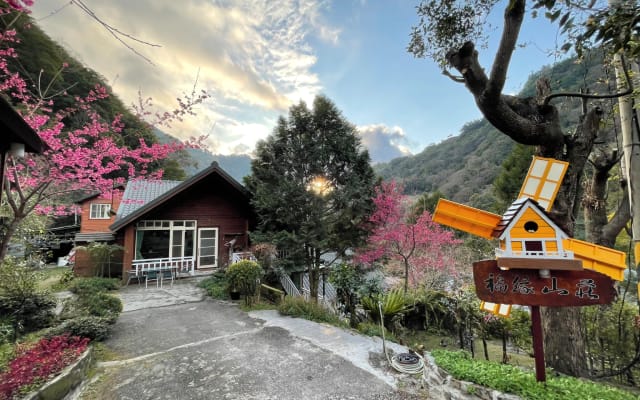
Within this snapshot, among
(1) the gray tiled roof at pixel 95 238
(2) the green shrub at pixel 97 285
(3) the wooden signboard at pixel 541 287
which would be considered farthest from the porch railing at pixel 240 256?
(3) the wooden signboard at pixel 541 287

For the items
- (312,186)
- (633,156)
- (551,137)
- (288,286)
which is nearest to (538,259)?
(633,156)

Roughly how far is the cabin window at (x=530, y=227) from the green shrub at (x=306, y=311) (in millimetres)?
4746

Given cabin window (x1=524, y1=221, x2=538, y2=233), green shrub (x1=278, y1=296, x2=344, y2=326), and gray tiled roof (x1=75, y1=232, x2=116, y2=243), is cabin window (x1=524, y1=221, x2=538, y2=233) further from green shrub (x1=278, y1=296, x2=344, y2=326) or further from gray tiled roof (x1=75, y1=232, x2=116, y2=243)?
gray tiled roof (x1=75, y1=232, x2=116, y2=243)

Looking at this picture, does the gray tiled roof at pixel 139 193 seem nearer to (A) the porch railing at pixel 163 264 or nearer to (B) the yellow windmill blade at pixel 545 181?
(A) the porch railing at pixel 163 264

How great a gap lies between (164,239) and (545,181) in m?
12.7

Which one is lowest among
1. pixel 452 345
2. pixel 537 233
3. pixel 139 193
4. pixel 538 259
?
pixel 452 345

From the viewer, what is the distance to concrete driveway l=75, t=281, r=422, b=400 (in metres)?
3.41

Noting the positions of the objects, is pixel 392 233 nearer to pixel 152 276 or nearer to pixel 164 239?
pixel 152 276

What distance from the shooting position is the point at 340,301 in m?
7.12

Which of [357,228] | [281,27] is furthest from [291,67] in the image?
[357,228]

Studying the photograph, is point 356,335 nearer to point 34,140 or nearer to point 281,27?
point 34,140

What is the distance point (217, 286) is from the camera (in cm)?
874

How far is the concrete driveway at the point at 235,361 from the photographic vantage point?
3408mm

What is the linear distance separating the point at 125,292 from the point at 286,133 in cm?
765
